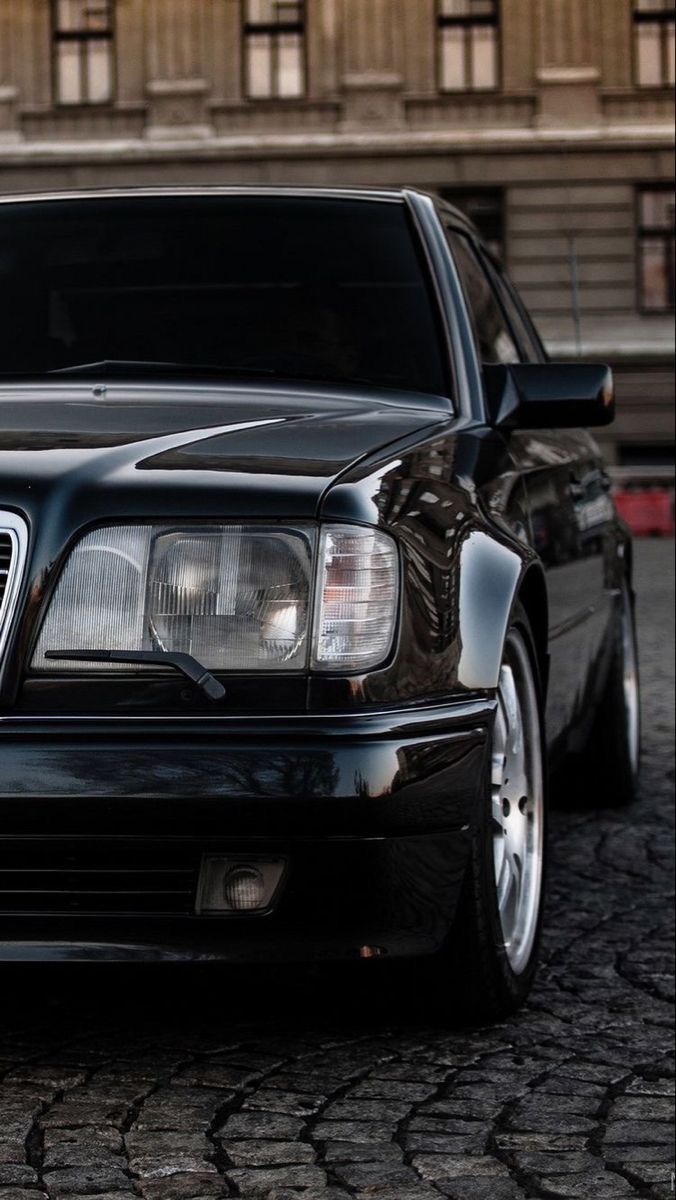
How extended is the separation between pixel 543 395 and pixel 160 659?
143cm

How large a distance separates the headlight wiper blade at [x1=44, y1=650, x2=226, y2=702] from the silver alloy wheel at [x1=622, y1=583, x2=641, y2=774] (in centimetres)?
295

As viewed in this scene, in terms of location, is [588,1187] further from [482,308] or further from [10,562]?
[482,308]

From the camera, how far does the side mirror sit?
3.91m

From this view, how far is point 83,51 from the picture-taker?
101 feet

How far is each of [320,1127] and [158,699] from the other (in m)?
0.64

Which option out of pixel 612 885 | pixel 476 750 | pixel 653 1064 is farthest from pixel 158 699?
pixel 612 885

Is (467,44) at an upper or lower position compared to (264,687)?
upper

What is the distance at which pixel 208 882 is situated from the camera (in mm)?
2797

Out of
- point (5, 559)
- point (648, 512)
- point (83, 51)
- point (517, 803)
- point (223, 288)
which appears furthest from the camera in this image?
point (83, 51)

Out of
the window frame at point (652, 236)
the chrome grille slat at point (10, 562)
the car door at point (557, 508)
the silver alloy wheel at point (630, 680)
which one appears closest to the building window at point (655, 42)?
the window frame at point (652, 236)

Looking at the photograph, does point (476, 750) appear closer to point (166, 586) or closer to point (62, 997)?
point (166, 586)

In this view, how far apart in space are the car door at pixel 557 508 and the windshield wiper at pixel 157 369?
0.55m

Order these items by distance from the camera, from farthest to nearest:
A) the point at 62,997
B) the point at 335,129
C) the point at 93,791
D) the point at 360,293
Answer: the point at 335,129 → the point at 360,293 → the point at 62,997 → the point at 93,791

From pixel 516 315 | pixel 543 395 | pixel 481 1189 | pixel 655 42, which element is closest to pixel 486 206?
pixel 655 42
